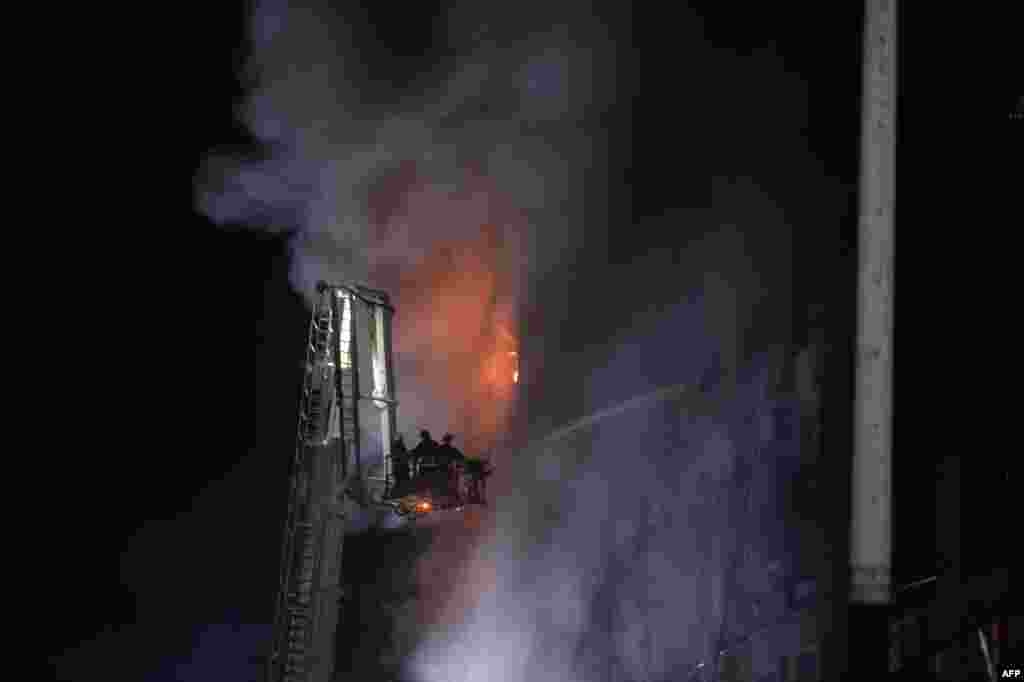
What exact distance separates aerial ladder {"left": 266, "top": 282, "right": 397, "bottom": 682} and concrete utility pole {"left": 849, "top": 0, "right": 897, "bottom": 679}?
4.64 m

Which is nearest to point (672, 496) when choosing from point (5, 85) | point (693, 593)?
point (693, 593)

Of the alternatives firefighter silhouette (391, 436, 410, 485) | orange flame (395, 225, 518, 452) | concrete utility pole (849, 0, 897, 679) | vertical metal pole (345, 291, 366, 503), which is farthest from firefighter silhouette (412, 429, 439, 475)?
orange flame (395, 225, 518, 452)

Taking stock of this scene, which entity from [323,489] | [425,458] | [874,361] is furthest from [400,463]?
[874,361]

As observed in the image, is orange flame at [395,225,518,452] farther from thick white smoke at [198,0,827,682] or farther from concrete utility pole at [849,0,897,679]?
concrete utility pole at [849,0,897,679]

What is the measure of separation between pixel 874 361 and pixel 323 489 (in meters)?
5.27

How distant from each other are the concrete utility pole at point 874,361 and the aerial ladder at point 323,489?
4.64 meters

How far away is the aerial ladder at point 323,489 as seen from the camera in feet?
29.9

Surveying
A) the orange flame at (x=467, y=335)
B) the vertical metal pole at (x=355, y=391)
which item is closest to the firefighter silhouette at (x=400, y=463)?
the vertical metal pole at (x=355, y=391)

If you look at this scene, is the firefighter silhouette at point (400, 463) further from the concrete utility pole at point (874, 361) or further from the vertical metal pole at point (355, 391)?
→ the concrete utility pole at point (874, 361)

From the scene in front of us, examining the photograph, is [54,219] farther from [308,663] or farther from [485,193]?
[308,663]

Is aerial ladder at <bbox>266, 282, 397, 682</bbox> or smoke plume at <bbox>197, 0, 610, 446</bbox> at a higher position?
smoke plume at <bbox>197, 0, 610, 446</bbox>

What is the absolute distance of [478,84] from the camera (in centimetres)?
1359

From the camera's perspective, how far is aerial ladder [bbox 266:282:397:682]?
910 cm

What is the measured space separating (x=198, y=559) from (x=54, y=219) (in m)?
4.92
